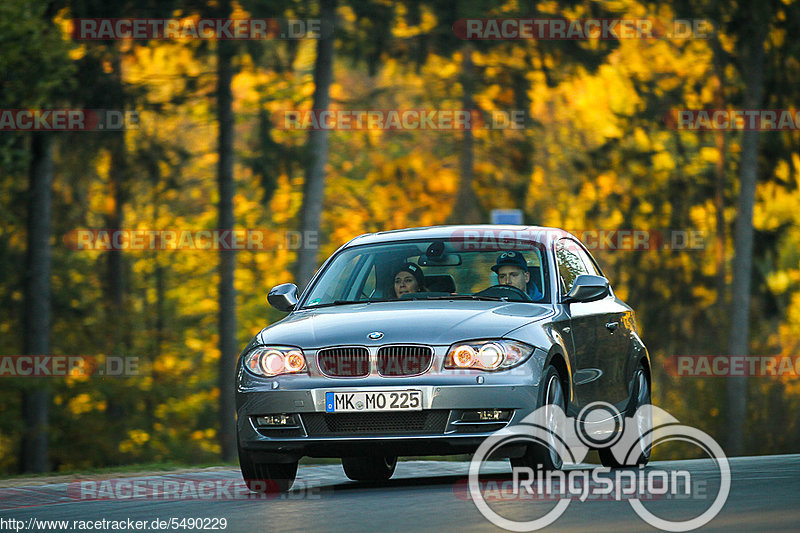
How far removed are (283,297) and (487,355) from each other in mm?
2267

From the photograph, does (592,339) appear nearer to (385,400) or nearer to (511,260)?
(511,260)

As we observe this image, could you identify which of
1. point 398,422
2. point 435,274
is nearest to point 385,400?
point 398,422

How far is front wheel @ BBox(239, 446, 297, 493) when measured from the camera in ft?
35.3

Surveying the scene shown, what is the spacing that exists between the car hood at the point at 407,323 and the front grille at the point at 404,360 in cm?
6

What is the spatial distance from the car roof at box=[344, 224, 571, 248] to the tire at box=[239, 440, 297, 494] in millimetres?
2128

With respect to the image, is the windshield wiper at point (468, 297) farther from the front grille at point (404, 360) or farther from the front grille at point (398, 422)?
the front grille at point (398, 422)

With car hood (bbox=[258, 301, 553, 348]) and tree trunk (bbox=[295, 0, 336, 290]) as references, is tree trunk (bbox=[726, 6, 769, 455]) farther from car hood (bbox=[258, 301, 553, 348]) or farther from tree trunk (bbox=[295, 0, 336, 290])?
car hood (bbox=[258, 301, 553, 348])

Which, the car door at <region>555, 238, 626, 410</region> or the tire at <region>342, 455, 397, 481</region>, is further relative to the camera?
the tire at <region>342, 455, 397, 481</region>

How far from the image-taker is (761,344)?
34000mm

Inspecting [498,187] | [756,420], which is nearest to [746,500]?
[756,420]

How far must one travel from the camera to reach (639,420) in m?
13.0

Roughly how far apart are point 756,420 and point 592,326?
20086 millimetres

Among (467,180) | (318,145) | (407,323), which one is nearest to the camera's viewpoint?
(407,323)

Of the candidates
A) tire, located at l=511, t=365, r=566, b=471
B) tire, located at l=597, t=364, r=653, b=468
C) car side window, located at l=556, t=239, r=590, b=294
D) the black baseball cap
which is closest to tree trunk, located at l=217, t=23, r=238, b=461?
tire, located at l=597, t=364, r=653, b=468
